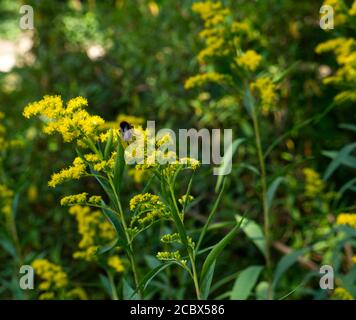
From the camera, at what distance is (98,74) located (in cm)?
446

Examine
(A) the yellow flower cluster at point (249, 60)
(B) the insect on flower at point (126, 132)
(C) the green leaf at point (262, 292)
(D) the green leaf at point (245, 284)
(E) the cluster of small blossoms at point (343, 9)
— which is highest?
(E) the cluster of small blossoms at point (343, 9)

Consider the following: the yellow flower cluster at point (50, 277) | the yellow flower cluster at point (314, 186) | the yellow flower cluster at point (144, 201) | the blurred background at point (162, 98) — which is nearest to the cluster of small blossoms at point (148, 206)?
the yellow flower cluster at point (144, 201)

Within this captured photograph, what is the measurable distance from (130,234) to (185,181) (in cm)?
210

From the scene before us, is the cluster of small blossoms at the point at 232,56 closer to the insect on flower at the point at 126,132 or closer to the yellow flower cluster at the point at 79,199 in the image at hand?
the insect on flower at the point at 126,132

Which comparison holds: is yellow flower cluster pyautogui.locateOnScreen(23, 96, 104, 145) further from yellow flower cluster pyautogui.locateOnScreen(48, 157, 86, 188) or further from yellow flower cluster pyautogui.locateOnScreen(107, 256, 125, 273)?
yellow flower cluster pyautogui.locateOnScreen(107, 256, 125, 273)

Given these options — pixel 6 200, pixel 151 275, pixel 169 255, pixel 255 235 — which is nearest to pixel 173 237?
pixel 169 255

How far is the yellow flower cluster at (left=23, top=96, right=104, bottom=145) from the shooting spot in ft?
5.57

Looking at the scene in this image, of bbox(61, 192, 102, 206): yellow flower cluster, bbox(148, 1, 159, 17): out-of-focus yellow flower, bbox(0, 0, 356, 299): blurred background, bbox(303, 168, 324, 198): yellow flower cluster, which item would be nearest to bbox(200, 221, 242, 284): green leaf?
bbox(61, 192, 102, 206): yellow flower cluster

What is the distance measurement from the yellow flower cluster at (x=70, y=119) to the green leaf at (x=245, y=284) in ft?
2.95

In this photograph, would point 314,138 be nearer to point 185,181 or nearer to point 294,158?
point 294,158

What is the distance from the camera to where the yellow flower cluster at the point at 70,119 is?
1696 mm

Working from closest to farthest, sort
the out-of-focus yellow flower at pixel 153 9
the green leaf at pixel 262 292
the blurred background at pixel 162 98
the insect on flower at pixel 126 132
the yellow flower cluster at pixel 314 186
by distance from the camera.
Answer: the insect on flower at pixel 126 132 → the green leaf at pixel 262 292 → the yellow flower cluster at pixel 314 186 → the blurred background at pixel 162 98 → the out-of-focus yellow flower at pixel 153 9

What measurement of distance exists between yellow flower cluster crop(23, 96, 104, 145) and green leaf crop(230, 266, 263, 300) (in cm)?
90

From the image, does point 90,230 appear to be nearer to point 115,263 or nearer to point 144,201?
point 115,263
